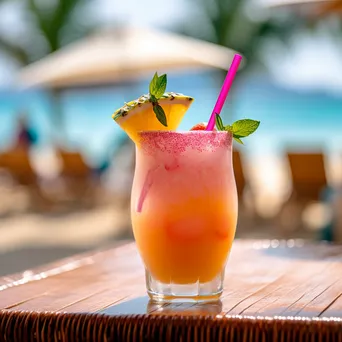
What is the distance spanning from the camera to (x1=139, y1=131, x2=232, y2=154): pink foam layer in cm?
143

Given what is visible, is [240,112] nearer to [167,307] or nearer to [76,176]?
[76,176]

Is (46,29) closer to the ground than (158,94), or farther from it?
farther from it

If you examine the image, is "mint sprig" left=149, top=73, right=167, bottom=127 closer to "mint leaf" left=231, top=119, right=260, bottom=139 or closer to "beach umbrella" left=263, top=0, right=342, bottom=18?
"mint leaf" left=231, top=119, right=260, bottom=139

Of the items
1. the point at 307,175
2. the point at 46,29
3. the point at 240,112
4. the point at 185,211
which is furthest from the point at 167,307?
the point at 240,112

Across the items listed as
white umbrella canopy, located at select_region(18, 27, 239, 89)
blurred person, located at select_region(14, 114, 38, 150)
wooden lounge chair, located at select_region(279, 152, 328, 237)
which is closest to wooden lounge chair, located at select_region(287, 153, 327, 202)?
wooden lounge chair, located at select_region(279, 152, 328, 237)

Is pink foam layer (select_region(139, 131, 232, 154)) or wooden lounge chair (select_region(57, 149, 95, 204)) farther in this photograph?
wooden lounge chair (select_region(57, 149, 95, 204))

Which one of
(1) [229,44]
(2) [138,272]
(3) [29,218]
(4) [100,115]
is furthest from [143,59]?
(4) [100,115]

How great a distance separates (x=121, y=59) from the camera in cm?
906

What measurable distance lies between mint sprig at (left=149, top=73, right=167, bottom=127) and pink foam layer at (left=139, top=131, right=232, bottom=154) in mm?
28

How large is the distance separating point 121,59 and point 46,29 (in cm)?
1232

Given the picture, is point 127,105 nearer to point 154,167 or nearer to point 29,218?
point 154,167

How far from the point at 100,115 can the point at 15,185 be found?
3541 cm

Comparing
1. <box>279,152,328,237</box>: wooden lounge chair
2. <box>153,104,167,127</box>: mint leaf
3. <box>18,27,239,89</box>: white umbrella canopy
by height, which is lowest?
<box>279,152,328,237</box>: wooden lounge chair

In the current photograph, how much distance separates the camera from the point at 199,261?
1449mm
